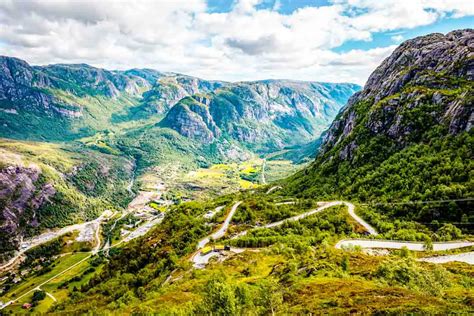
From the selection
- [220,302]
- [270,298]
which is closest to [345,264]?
[270,298]

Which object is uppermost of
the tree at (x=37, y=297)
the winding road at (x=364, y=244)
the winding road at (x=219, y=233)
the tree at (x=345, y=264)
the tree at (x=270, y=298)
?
the tree at (x=270, y=298)

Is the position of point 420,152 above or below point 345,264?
above

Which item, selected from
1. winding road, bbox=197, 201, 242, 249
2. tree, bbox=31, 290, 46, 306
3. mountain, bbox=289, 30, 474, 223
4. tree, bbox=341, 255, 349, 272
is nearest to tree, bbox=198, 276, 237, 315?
tree, bbox=341, 255, 349, 272

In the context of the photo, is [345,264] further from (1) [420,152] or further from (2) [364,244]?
(1) [420,152]

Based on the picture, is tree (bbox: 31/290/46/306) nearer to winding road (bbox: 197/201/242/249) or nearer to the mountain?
winding road (bbox: 197/201/242/249)

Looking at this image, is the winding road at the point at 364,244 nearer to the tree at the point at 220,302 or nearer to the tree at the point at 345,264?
→ the tree at the point at 345,264

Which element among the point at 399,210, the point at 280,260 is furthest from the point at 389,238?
the point at 280,260

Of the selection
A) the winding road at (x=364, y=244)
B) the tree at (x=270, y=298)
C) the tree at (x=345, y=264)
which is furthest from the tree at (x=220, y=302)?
the winding road at (x=364, y=244)

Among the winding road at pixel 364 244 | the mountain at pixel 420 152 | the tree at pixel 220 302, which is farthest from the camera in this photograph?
the mountain at pixel 420 152

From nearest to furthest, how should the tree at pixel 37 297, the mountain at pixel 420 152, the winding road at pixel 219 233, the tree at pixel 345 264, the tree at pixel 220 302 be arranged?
the tree at pixel 220 302 < the tree at pixel 345 264 < the mountain at pixel 420 152 < the winding road at pixel 219 233 < the tree at pixel 37 297

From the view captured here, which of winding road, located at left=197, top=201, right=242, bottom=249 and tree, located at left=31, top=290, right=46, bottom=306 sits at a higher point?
winding road, located at left=197, top=201, right=242, bottom=249

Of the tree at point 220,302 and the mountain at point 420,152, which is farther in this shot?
the mountain at point 420,152

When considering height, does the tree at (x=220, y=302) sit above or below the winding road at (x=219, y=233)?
above
